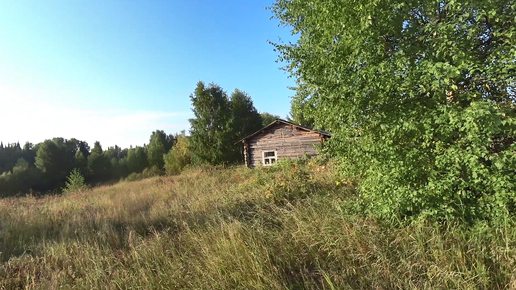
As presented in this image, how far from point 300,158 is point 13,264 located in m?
15.9

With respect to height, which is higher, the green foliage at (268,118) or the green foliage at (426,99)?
the green foliage at (268,118)

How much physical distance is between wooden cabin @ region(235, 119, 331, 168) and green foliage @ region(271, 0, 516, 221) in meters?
14.5

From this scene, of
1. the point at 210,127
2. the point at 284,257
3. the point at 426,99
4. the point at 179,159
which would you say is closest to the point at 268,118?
the point at 210,127

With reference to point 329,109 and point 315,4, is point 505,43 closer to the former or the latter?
point 329,109

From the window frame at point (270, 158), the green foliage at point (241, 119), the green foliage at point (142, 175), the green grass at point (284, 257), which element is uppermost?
the green foliage at point (241, 119)

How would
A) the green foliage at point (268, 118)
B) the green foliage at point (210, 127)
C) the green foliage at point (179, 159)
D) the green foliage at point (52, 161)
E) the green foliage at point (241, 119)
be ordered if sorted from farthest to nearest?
1. the green foliage at point (268, 118)
2. the green foliage at point (52, 161)
3. the green foliage at point (179, 159)
4. the green foliage at point (241, 119)
5. the green foliage at point (210, 127)

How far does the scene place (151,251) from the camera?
352 centimetres

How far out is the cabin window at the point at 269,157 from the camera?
19.1 m

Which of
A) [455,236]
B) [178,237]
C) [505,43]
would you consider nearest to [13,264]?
[178,237]

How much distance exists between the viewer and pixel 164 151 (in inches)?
1828

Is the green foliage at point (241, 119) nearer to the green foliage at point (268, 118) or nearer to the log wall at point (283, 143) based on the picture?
the green foliage at point (268, 118)

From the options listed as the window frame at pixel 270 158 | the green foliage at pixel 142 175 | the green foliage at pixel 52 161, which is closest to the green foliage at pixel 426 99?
the window frame at pixel 270 158

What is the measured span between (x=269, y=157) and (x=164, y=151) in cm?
3387

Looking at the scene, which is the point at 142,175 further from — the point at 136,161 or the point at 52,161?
the point at 52,161
